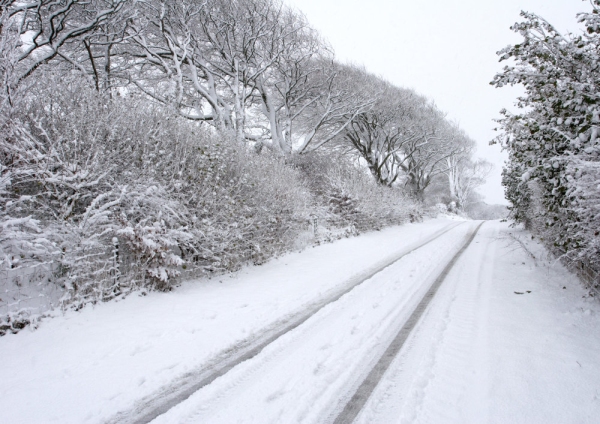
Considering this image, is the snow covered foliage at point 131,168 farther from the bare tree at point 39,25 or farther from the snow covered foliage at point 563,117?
the snow covered foliage at point 563,117

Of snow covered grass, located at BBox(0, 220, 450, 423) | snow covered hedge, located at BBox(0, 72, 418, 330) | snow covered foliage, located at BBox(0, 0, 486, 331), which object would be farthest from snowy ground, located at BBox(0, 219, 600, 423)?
snow covered foliage, located at BBox(0, 0, 486, 331)

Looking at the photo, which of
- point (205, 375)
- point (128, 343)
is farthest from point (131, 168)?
point (205, 375)

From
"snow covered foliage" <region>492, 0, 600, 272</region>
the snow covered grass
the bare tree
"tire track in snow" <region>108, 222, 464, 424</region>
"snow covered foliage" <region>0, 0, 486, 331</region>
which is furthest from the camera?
the bare tree

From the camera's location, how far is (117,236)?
528 cm

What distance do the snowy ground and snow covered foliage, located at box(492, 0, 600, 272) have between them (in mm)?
1362

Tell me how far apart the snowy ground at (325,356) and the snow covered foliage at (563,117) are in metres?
1.36

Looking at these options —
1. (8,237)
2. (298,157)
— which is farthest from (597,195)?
(298,157)

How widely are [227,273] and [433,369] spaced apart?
5295 millimetres

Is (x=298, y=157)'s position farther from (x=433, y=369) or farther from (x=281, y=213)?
(x=433, y=369)

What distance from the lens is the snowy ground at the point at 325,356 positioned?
2.48 meters

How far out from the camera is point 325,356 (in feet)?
10.8

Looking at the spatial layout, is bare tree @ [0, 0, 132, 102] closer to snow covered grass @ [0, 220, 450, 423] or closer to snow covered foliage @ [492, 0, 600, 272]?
snow covered grass @ [0, 220, 450, 423]

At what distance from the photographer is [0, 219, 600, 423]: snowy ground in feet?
8.14

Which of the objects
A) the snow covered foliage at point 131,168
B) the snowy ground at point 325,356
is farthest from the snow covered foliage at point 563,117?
the snow covered foliage at point 131,168
